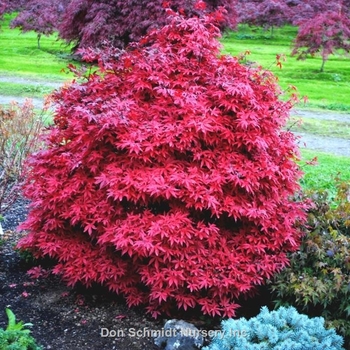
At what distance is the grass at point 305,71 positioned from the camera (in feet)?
50.2

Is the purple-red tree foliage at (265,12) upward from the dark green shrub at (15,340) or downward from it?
upward

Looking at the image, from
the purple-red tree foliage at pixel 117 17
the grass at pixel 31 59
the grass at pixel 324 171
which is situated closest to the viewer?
the grass at pixel 324 171

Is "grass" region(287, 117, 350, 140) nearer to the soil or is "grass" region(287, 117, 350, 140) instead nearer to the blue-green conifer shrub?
the soil

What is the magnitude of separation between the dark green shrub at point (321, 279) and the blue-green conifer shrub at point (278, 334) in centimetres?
28

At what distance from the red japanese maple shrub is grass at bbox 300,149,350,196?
305cm

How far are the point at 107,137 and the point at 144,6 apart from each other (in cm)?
1266

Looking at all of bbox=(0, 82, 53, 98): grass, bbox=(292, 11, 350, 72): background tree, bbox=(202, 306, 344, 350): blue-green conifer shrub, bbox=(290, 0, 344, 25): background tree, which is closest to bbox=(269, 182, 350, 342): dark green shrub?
bbox=(202, 306, 344, 350): blue-green conifer shrub

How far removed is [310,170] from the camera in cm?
847

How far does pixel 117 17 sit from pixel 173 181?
13512 millimetres

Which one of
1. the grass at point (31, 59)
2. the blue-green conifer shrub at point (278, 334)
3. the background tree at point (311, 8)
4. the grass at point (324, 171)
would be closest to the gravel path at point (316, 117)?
the grass at point (324, 171)

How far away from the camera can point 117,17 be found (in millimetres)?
16531

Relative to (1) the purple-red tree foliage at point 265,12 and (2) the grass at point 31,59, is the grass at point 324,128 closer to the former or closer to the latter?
(2) the grass at point 31,59

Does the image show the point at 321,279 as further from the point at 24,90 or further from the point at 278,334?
the point at 24,90

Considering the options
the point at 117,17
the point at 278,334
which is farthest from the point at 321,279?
the point at 117,17
